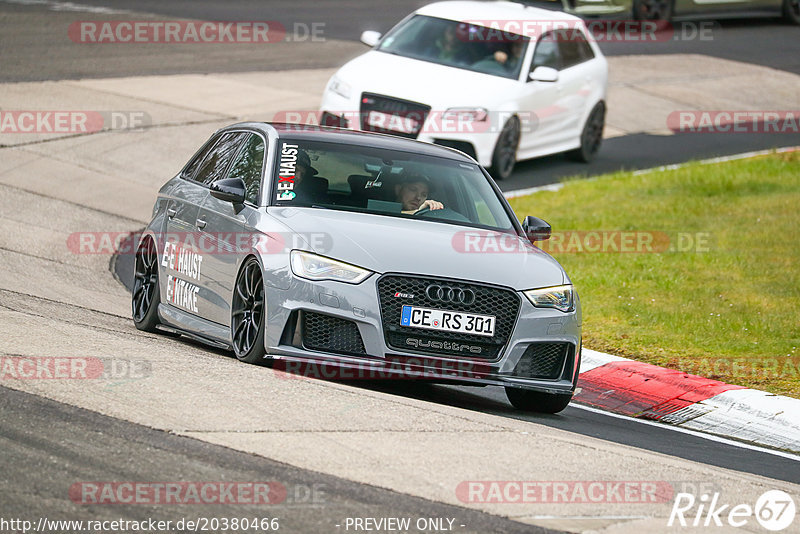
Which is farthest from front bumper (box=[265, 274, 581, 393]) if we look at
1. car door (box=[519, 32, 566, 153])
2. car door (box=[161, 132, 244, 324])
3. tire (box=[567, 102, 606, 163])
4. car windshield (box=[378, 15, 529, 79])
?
tire (box=[567, 102, 606, 163])

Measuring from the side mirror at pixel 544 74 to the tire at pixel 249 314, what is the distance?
966cm

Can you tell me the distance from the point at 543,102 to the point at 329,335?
10662mm

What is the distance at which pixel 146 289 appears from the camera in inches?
409

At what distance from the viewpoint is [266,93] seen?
2117cm

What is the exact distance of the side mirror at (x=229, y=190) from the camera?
29.7 feet

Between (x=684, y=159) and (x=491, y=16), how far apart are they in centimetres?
412

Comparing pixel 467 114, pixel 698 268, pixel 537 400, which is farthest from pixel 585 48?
pixel 537 400

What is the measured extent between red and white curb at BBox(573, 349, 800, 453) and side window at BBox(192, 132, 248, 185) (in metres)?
3.07

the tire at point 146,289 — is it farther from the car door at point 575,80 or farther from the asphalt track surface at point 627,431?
the car door at point 575,80

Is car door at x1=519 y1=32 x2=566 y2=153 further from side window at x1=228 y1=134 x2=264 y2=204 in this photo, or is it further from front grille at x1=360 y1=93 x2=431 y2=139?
side window at x1=228 y1=134 x2=264 y2=204

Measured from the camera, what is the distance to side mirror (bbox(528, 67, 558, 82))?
17.7 meters

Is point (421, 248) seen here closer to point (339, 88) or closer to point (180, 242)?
point (180, 242)

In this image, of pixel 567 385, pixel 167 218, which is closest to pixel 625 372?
pixel 567 385

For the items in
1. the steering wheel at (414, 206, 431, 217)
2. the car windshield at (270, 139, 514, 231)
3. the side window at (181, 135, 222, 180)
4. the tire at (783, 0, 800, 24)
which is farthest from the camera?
the tire at (783, 0, 800, 24)
